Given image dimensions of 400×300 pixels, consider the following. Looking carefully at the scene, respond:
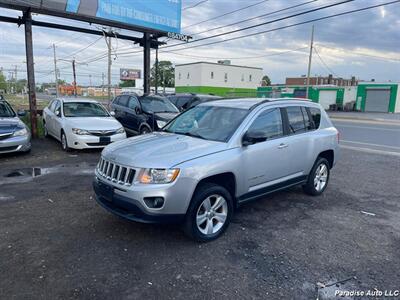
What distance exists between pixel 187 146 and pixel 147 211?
957mm

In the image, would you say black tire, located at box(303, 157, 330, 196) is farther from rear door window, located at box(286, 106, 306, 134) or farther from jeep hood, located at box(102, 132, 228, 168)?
jeep hood, located at box(102, 132, 228, 168)

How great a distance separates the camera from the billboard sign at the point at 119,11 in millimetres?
10102

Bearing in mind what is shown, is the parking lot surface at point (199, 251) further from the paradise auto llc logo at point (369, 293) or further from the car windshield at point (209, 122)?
the car windshield at point (209, 122)

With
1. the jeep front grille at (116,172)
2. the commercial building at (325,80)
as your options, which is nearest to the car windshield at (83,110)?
the jeep front grille at (116,172)

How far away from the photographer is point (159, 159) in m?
3.52

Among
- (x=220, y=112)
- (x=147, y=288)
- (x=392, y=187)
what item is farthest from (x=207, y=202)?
(x=392, y=187)

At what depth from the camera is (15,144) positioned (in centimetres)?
791

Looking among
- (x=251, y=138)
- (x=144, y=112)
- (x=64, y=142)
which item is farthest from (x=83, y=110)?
(x=251, y=138)

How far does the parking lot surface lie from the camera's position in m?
2.98

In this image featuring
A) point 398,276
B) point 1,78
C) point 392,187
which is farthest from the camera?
point 1,78

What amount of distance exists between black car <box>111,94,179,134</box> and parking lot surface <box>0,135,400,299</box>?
4.66 meters

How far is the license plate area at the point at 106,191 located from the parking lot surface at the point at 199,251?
0.53 m

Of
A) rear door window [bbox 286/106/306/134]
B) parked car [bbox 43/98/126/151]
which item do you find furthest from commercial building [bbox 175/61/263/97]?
rear door window [bbox 286/106/306/134]

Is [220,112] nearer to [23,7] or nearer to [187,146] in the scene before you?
[187,146]
